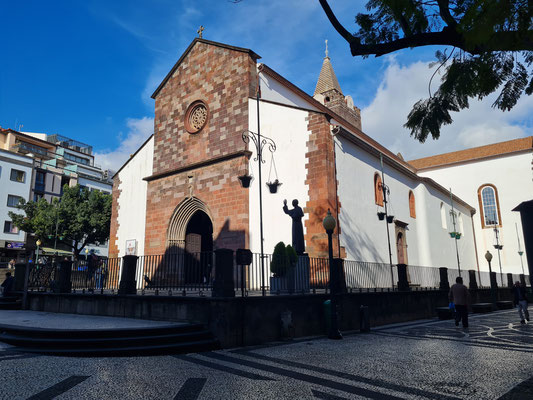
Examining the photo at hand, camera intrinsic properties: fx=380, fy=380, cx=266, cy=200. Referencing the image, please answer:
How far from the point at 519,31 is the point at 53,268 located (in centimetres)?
1453

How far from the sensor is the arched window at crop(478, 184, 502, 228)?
116 ft

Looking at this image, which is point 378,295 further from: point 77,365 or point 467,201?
point 467,201

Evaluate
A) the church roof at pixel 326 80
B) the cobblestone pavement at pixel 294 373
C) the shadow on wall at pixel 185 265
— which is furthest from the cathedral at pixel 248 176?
the church roof at pixel 326 80

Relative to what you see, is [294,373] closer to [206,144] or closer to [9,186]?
[206,144]

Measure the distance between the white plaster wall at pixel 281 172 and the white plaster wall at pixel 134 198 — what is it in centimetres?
711

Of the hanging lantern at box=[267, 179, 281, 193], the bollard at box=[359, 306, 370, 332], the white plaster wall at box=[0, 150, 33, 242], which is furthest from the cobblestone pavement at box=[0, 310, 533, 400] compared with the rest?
the white plaster wall at box=[0, 150, 33, 242]

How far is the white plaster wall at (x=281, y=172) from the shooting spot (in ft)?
48.8

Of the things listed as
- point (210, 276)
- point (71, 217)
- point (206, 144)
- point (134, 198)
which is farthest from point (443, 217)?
point (71, 217)

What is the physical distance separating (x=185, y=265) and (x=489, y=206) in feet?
111

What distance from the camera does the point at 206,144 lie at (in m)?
17.9

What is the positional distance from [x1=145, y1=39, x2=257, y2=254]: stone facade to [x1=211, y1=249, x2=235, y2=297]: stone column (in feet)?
21.1

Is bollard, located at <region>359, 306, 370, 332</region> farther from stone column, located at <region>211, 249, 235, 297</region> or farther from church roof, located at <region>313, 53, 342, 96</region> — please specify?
church roof, located at <region>313, 53, 342, 96</region>

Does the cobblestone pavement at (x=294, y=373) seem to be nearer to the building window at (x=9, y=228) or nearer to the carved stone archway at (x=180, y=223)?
the carved stone archway at (x=180, y=223)

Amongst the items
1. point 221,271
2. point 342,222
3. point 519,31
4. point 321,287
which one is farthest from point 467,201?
point 519,31
